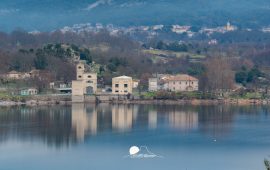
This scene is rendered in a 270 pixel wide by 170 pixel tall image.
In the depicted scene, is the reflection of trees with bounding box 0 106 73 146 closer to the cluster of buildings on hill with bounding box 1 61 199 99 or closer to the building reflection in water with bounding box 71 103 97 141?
the building reflection in water with bounding box 71 103 97 141

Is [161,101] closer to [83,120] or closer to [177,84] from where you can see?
[177,84]

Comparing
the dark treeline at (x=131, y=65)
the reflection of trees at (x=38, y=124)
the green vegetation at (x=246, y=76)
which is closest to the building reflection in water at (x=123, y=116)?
the reflection of trees at (x=38, y=124)

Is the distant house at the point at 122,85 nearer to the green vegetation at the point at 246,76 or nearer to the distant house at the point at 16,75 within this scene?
the distant house at the point at 16,75

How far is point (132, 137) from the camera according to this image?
22.5 meters

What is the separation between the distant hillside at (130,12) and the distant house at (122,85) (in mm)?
56390

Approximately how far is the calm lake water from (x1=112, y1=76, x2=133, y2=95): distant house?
7.39 ft

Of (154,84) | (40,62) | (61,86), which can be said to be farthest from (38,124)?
(40,62)

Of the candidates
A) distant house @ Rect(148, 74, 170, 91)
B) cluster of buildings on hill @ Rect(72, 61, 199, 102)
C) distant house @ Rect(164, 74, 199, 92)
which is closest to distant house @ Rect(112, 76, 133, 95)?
cluster of buildings on hill @ Rect(72, 61, 199, 102)

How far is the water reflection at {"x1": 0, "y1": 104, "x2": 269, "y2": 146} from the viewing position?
23078 mm

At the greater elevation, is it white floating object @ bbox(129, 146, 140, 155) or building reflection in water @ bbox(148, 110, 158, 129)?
building reflection in water @ bbox(148, 110, 158, 129)

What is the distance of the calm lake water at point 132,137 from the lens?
1878cm

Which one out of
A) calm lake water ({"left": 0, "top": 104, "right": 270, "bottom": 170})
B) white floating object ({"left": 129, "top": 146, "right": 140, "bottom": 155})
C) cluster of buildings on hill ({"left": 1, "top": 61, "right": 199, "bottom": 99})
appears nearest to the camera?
calm lake water ({"left": 0, "top": 104, "right": 270, "bottom": 170})

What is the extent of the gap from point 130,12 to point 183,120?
7902 cm

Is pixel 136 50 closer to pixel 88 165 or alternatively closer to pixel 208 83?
pixel 208 83
